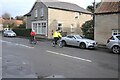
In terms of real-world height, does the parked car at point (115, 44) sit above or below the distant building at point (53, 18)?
below

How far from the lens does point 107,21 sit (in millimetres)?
25172

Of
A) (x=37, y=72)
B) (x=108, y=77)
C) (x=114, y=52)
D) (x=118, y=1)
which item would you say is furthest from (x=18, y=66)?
(x=118, y=1)

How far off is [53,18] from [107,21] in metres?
17.3

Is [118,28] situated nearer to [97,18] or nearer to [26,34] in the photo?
[97,18]

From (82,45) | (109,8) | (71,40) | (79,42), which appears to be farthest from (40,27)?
(82,45)

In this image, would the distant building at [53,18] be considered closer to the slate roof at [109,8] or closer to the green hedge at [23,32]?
the green hedge at [23,32]

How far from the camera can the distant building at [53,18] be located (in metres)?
40.9

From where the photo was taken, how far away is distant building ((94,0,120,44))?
24375mm

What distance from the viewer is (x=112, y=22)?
24688 mm

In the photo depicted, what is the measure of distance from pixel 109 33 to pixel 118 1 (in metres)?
3.71

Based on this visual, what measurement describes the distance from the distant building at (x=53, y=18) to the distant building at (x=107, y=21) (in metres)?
15.5

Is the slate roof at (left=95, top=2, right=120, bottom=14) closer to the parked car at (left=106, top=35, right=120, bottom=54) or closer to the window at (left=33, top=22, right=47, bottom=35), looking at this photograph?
the parked car at (left=106, top=35, right=120, bottom=54)

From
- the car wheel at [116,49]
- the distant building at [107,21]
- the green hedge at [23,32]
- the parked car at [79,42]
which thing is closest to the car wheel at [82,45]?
the parked car at [79,42]

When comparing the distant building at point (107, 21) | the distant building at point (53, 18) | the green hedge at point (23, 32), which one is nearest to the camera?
the distant building at point (107, 21)
